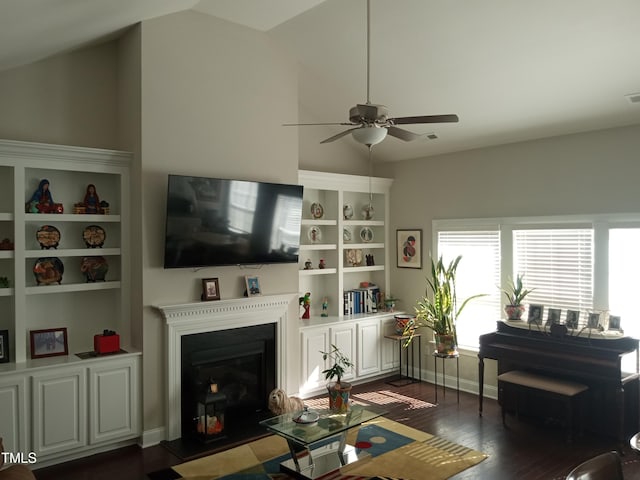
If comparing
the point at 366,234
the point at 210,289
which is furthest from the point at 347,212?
the point at 210,289

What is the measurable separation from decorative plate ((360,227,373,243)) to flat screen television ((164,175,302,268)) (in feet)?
5.75

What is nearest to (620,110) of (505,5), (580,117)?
(580,117)

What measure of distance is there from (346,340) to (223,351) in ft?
5.84

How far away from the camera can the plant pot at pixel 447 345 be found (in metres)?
5.88

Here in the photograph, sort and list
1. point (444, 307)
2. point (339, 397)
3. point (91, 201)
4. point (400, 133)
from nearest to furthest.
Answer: point (400, 133) → point (339, 397) → point (91, 201) → point (444, 307)

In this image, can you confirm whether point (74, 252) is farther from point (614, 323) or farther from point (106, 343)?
point (614, 323)

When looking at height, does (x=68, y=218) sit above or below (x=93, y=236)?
above

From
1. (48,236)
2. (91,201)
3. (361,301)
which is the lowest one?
(361,301)

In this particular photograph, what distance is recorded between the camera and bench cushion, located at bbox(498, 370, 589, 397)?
4.77 meters

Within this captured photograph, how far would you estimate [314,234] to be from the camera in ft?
21.5

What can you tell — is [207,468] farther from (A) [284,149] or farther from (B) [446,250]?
(B) [446,250]

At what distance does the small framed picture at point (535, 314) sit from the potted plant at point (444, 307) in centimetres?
71

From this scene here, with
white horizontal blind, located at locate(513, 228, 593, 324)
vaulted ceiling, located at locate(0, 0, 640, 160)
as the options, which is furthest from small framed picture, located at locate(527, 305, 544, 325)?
vaulted ceiling, located at locate(0, 0, 640, 160)

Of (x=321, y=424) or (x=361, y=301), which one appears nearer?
(x=321, y=424)
